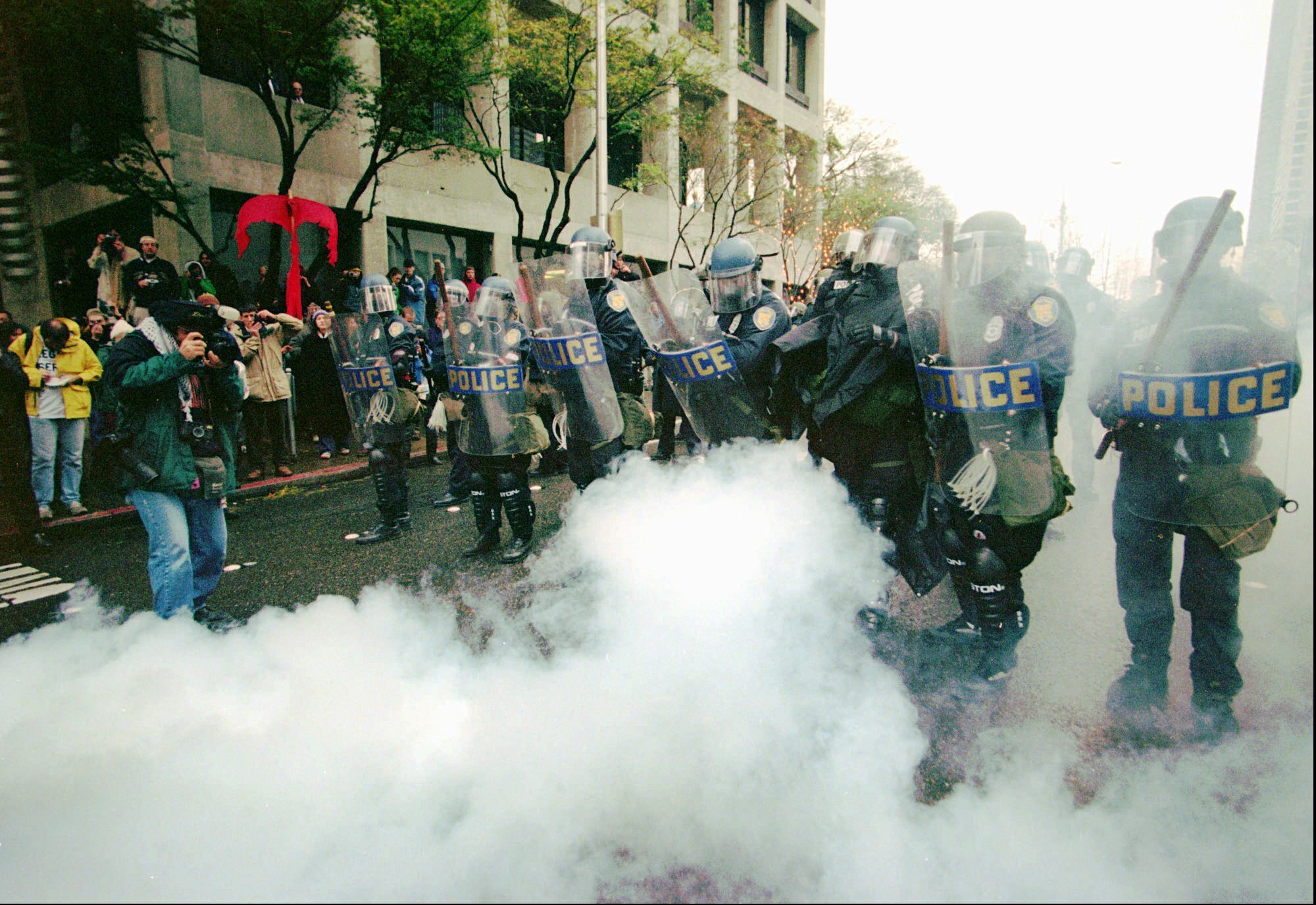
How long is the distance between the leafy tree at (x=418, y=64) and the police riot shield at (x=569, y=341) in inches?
264

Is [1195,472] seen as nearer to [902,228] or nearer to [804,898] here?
[902,228]

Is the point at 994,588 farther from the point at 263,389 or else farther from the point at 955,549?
the point at 263,389

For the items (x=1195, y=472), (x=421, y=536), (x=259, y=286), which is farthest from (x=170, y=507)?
(x=259, y=286)

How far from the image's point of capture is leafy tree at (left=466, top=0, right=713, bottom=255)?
12.0 metres

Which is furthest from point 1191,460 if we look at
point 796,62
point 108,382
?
point 796,62

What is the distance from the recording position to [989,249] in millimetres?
2531

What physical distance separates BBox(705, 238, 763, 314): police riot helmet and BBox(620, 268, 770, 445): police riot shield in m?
0.08

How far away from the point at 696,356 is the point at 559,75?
1061 cm

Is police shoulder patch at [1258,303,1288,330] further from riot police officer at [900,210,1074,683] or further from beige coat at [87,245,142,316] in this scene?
beige coat at [87,245,142,316]

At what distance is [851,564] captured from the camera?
3.53 metres

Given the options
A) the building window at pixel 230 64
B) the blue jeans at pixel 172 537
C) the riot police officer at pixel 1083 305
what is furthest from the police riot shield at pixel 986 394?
the building window at pixel 230 64

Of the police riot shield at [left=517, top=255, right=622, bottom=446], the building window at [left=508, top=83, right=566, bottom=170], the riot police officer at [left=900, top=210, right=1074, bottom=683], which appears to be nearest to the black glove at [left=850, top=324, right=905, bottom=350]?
the riot police officer at [left=900, top=210, right=1074, bottom=683]

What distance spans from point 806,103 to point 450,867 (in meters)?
28.7

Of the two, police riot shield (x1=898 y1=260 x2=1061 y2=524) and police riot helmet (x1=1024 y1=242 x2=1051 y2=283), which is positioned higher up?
police riot helmet (x1=1024 y1=242 x2=1051 y2=283)
